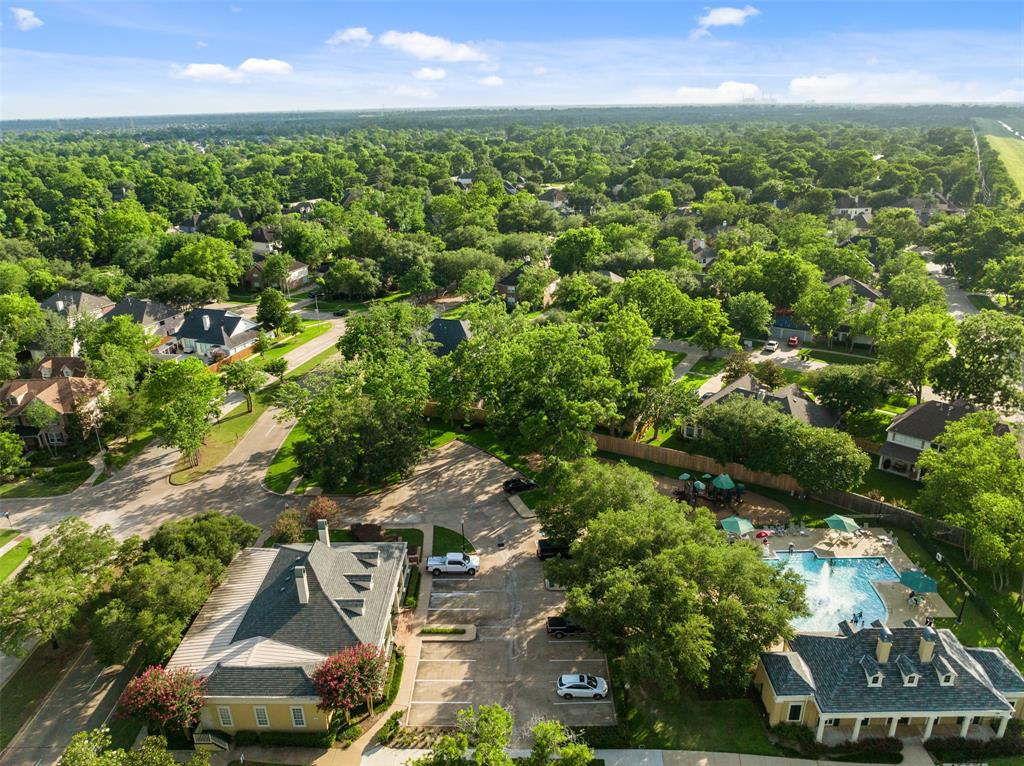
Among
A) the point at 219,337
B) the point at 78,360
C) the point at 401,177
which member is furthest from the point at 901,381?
the point at 401,177

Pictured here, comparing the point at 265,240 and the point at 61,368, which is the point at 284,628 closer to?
the point at 61,368

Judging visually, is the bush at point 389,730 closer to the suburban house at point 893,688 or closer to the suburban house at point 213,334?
the suburban house at point 893,688

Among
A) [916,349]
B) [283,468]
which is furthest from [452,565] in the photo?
[916,349]

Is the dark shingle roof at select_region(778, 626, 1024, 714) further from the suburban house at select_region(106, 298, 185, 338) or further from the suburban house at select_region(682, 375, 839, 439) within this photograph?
the suburban house at select_region(106, 298, 185, 338)

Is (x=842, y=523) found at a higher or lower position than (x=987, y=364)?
lower

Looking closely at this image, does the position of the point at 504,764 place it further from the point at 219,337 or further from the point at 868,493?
the point at 219,337

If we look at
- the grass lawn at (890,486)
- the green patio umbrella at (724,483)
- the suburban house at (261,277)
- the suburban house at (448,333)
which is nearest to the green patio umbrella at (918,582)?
the grass lawn at (890,486)
